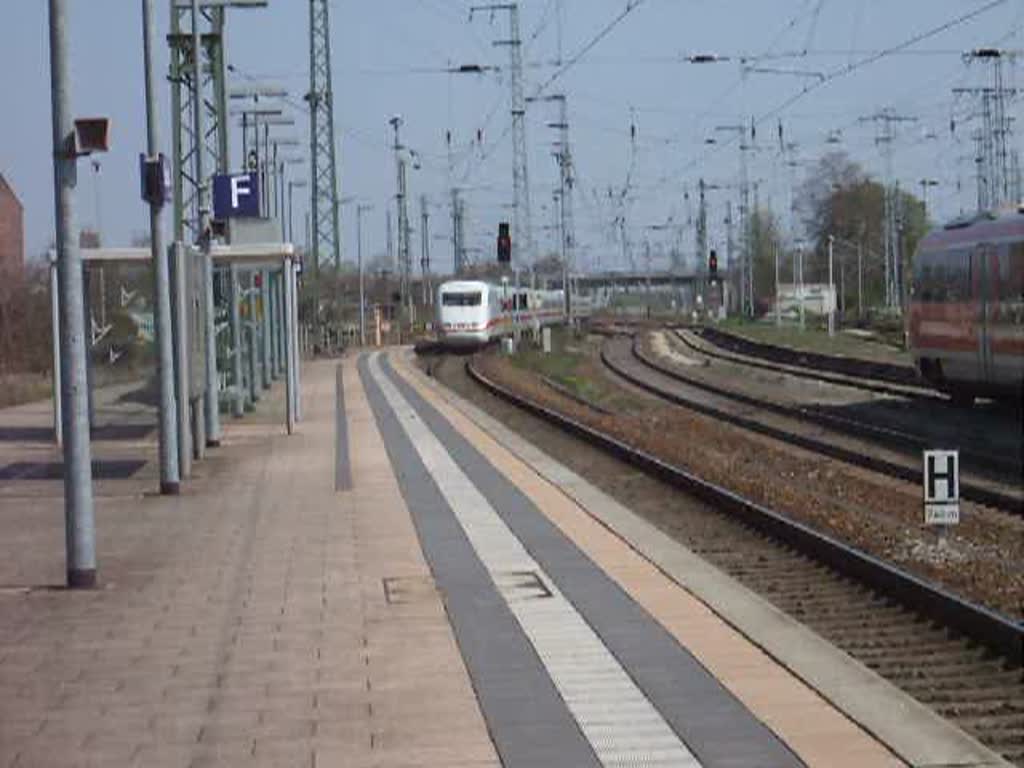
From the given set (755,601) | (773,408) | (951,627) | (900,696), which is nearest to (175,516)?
(755,601)

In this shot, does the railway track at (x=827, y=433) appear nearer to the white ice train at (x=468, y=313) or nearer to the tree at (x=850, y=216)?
the white ice train at (x=468, y=313)

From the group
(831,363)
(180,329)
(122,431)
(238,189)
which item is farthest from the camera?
(831,363)

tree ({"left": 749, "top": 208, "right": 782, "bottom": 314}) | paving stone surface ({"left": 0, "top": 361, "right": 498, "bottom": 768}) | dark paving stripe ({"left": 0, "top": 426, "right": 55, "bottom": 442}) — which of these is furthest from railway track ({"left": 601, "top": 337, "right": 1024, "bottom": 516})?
tree ({"left": 749, "top": 208, "right": 782, "bottom": 314})

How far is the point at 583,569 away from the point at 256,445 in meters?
13.1

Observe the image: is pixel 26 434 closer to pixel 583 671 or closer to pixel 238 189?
pixel 238 189

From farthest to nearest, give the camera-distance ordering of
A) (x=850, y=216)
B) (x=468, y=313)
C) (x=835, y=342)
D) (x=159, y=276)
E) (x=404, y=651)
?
(x=850, y=216), (x=468, y=313), (x=835, y=342), (x=159, y=276), (x=404, y=651)

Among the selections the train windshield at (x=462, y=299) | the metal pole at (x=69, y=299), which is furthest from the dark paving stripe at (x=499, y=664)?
the train windshield at (x=462, y=299)

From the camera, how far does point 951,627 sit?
10211 mm

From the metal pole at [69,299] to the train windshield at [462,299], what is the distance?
54.8 meters

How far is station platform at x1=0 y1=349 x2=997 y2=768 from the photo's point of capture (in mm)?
7109

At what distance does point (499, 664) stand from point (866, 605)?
3.45 meters

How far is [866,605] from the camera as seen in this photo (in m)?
11.3

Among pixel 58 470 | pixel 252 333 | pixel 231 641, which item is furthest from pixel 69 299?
pixel 252 333

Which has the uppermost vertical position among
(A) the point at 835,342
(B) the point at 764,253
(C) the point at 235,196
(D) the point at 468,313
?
(B) the point at 764,253
